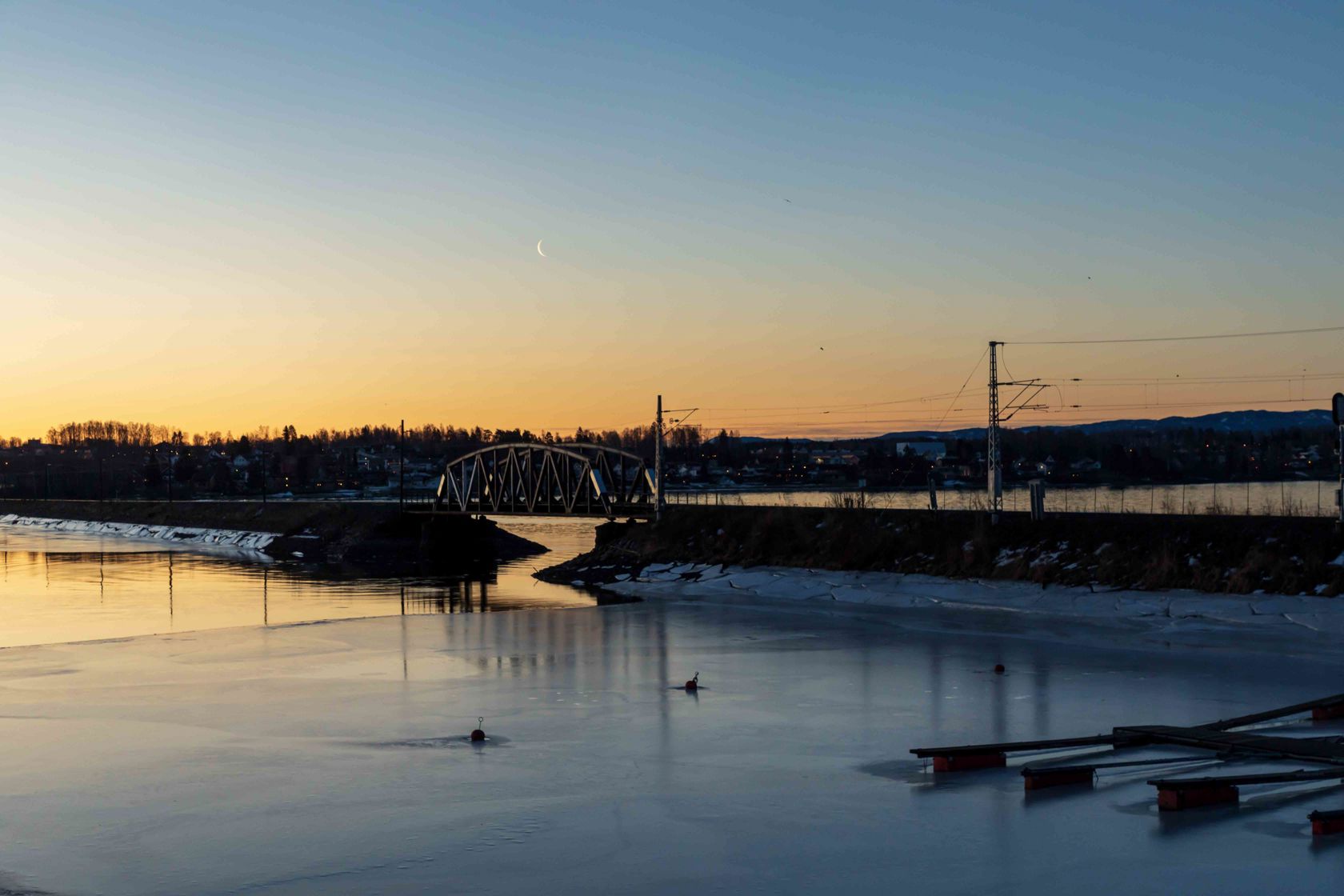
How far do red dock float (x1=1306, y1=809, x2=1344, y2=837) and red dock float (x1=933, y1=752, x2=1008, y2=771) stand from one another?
429cm

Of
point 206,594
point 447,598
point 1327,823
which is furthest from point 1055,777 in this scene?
point 206,594

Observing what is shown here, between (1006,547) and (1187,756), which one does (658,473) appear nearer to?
(1006,547)

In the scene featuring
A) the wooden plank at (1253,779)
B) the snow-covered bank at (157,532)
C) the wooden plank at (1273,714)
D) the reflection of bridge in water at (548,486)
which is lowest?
the snow-covered bank at (157,532)

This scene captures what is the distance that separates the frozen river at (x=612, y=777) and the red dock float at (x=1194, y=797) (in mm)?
167

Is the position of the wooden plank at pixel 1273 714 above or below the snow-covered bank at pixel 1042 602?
above

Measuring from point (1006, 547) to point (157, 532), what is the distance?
9638 cm

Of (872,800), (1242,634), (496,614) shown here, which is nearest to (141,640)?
(496,614)

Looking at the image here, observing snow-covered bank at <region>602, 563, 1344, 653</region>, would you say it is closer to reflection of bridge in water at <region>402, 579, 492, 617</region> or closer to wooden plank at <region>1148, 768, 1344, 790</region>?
reflection of bridge in water at <region>402, 579, 492, 617</region>

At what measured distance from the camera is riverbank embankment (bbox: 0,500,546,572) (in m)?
81.8

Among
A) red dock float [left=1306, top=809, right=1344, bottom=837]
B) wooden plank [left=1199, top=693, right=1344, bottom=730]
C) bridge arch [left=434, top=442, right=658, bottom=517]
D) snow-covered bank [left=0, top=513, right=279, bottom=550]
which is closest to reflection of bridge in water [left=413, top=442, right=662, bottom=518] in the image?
bridge arch [left=434, top=442, right=658, bottom=517]

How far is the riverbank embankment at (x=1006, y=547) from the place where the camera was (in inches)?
1439

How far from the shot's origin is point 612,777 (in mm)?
15812

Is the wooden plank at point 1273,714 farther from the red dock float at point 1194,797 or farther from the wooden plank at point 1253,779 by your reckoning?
the red dock float at point 1194,797

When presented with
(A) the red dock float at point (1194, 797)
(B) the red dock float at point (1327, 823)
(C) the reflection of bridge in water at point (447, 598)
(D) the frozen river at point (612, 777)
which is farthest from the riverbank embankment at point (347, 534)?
(B) the red dock float at point (1327, 823)
